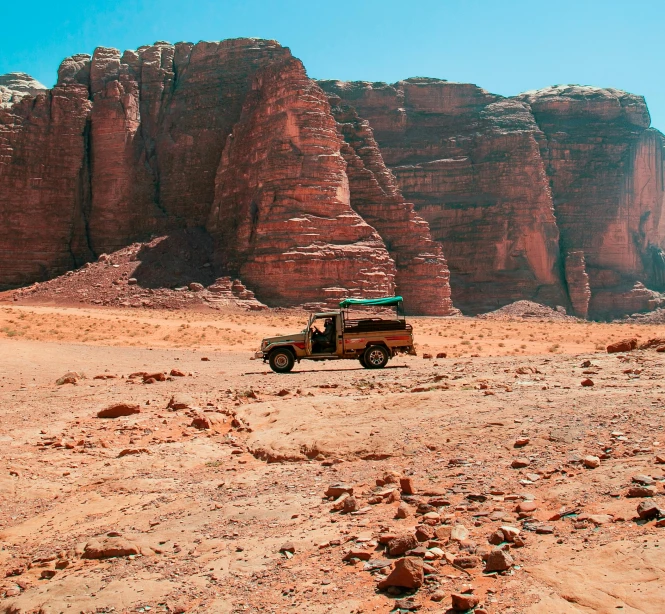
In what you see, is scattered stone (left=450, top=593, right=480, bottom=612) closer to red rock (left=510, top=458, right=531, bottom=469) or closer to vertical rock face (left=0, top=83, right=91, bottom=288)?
red rock (left=510, top=458, right=531, bottom=469)

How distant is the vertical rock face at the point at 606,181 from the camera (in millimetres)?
84500

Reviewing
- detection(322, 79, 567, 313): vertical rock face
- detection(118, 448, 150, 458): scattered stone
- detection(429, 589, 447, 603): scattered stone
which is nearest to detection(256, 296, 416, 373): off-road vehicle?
detection(118, 448, 150, 458): scattered stone

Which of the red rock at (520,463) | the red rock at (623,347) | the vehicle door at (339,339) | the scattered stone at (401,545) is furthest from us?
the red rock at (623,347)

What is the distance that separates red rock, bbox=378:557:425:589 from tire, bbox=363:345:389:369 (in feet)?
49.6

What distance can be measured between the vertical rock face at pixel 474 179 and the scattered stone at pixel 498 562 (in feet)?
234

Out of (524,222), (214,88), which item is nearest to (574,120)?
(524,222)

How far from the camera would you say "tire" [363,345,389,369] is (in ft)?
69.3

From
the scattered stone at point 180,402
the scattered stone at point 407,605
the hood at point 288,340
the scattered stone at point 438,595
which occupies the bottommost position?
the scattered stone at point 407,605

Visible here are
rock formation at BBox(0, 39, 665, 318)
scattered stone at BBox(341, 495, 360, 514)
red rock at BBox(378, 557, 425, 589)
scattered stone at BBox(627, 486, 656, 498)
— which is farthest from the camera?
rock formation at BBox(0, 39, 665, 318)

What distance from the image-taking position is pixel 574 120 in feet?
288

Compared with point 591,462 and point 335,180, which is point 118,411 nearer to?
point 591,462

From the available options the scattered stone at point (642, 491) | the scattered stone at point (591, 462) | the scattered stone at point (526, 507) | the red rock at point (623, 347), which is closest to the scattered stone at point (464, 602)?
the scattered stone at point (526, 507)

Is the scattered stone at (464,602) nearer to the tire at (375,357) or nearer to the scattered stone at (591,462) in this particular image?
the scattered stone at (591,462)

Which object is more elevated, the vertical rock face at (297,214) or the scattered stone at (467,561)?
the vertical rock face at (297,214)
